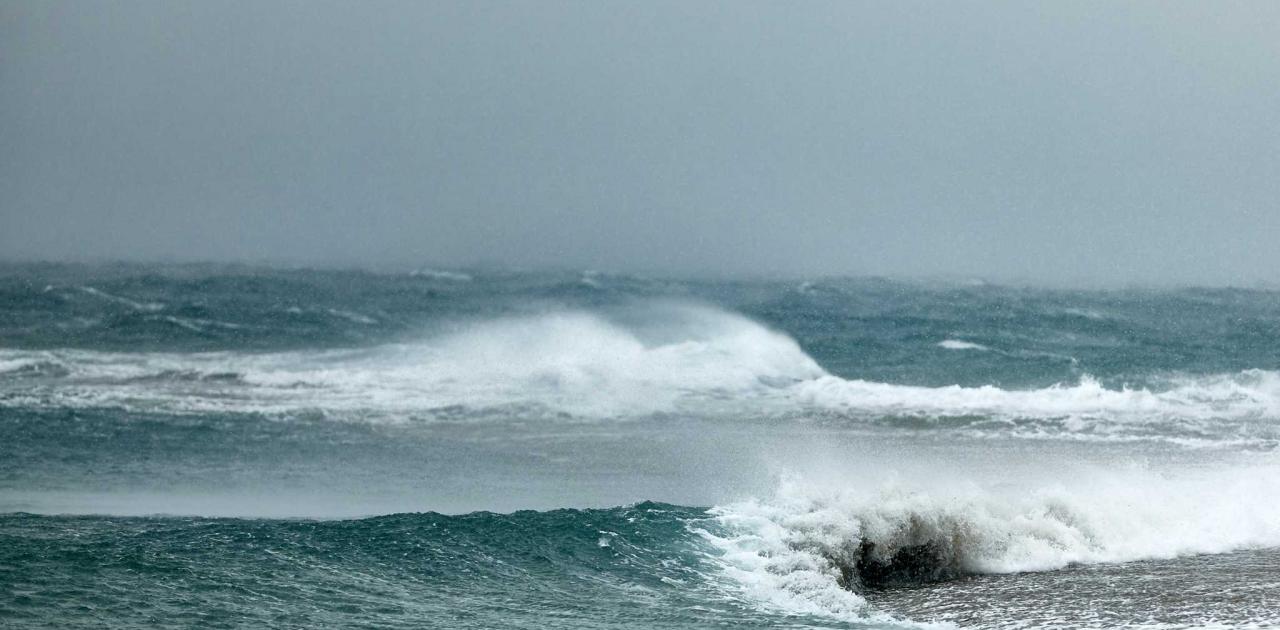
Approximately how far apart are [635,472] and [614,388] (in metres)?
6.92

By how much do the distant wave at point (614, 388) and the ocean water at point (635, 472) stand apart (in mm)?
112

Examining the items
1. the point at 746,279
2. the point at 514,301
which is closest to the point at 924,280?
the point at 746,279

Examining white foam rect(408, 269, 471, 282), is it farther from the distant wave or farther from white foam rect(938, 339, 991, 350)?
white foam rect(938, 339, 991, 350)

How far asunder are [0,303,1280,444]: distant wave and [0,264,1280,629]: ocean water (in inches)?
4.4

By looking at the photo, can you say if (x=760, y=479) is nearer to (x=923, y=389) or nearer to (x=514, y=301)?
(x=923, y=389)

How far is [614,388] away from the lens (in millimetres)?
22797

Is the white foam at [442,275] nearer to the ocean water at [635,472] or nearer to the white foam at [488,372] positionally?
the ocean water at [635,472]

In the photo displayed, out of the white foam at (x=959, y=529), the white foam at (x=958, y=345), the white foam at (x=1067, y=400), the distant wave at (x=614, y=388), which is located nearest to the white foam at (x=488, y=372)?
the distant wave at (x=614, y=388)

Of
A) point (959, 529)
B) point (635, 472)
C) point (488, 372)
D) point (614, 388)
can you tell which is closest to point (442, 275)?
point (488, 372)

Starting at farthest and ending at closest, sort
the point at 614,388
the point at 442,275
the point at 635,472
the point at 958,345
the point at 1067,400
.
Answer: the point at 442,275 → the point at 958,345 → the point at 614,388 → the point at 1067,400 → the point at 635,472

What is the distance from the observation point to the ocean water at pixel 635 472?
32.6 feet

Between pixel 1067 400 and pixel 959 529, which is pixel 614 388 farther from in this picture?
pixel 959 529

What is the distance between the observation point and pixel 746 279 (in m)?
64.5

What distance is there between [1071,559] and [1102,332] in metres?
23.0
